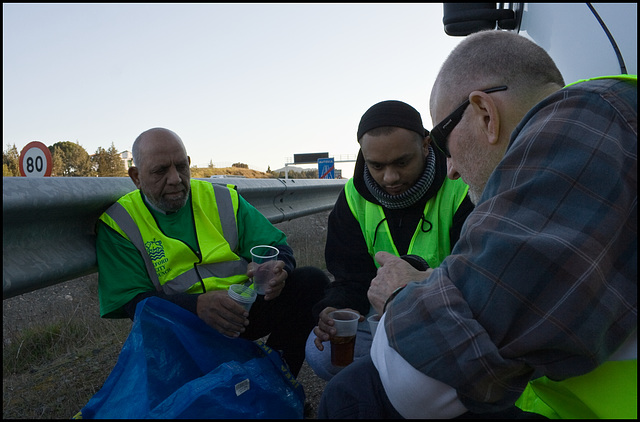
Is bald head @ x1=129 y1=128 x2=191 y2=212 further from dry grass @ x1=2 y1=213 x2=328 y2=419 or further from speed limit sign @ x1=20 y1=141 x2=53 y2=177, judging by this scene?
speed limit sign @ x1=20 y1=141 x2=53 y2=177

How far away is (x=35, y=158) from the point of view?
14.1 feet

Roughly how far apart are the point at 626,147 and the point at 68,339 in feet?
11.6

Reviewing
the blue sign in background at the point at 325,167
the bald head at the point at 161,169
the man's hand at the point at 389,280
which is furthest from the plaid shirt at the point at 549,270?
the blue sign in background at the point at 325,167

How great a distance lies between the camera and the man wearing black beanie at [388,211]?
2.73 metres

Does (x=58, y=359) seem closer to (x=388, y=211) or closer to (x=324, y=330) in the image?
(x=324, y=330)

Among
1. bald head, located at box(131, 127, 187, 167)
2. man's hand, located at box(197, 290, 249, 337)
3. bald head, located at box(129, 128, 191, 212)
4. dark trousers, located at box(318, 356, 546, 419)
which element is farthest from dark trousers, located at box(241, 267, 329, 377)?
dark trousers, located at box(318, 356, 546, 419)

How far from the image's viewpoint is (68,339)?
342 cm

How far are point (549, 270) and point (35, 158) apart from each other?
4.47 metres

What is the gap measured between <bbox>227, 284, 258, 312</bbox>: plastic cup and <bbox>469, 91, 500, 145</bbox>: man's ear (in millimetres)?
1524

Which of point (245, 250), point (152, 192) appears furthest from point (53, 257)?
point (245, 250)

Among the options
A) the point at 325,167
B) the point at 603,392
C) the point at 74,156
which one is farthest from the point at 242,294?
the point at 74,156

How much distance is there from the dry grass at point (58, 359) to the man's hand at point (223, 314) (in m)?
0.73

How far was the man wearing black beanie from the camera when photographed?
2.73 meters

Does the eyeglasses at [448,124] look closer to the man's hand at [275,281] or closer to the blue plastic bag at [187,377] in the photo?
the blue plastic bag at [187,377]
